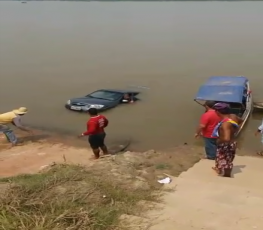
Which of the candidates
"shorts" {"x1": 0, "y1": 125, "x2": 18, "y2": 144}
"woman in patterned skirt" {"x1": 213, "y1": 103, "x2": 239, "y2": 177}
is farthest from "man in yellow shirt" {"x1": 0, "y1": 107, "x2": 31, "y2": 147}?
"woman in patterned skirt" {"x1": 213, "y1": 103, "x2": 239, "y2": 177}

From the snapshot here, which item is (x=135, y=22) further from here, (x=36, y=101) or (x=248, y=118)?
(x=248, y=118)

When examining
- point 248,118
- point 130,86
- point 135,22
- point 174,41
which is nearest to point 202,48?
point 174,41

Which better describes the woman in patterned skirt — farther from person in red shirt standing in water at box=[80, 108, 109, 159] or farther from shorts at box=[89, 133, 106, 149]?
shorts at box=[89, 133, 106, 149]

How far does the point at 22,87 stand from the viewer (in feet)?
74.8

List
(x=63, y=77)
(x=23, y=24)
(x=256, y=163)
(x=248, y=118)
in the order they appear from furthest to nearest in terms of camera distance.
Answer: (x=23, y=24)
(x=63, y=77)
(x=248, y=118)
(x=256, y=163)

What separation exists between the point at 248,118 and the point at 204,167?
8.30 meters

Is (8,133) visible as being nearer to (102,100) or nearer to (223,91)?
(102,100)

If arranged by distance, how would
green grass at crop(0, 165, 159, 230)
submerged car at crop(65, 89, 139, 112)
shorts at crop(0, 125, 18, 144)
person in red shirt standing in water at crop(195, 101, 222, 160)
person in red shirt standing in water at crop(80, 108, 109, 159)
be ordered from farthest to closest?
submerged car at crop(65, 89, 139, 112)
shorts at crop(0, 125, 18, 144)
person in red shirt standing in water at crop(80, 108, 109, 159)
person in red shirt standing in water at crop(195, 101, 222, 160)
green grass at crop(0, 165, 159, 230)

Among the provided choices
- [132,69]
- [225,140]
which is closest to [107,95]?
[132,69]

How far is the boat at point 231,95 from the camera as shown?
1518 centimetres

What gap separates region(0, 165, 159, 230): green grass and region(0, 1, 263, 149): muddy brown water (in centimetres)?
822

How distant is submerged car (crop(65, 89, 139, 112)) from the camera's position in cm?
1761

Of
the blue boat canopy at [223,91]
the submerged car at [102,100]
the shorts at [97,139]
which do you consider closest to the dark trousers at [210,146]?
the shorts at [97,139]

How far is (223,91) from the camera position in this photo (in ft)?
51.5
